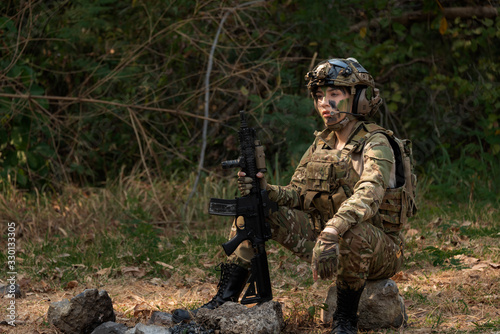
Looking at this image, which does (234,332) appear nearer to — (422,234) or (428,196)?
(422,234)

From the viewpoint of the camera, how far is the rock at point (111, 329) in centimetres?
355

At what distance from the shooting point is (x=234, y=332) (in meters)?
3.25

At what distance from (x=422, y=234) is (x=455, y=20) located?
3.14 m

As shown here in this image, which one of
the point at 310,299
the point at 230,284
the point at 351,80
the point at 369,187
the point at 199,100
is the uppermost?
the point at 199,100

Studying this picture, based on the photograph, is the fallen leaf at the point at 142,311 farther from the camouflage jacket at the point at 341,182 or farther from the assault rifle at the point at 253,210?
the camouflage jacket at the point at 341,182

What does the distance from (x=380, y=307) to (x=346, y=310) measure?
0.26 metres

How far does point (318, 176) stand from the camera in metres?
3.57

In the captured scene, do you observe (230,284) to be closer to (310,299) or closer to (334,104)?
(310,299)

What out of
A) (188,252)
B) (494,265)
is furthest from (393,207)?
(188,252)

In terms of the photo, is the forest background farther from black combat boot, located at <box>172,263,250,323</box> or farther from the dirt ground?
black combat boot, located at <box>172,263,250,323</box>

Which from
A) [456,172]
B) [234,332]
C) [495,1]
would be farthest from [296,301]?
[495,1]

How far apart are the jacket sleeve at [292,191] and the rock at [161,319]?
0.96 meters

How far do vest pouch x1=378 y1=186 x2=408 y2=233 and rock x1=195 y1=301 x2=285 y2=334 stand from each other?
780mm

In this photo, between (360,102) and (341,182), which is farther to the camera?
(360,102)
